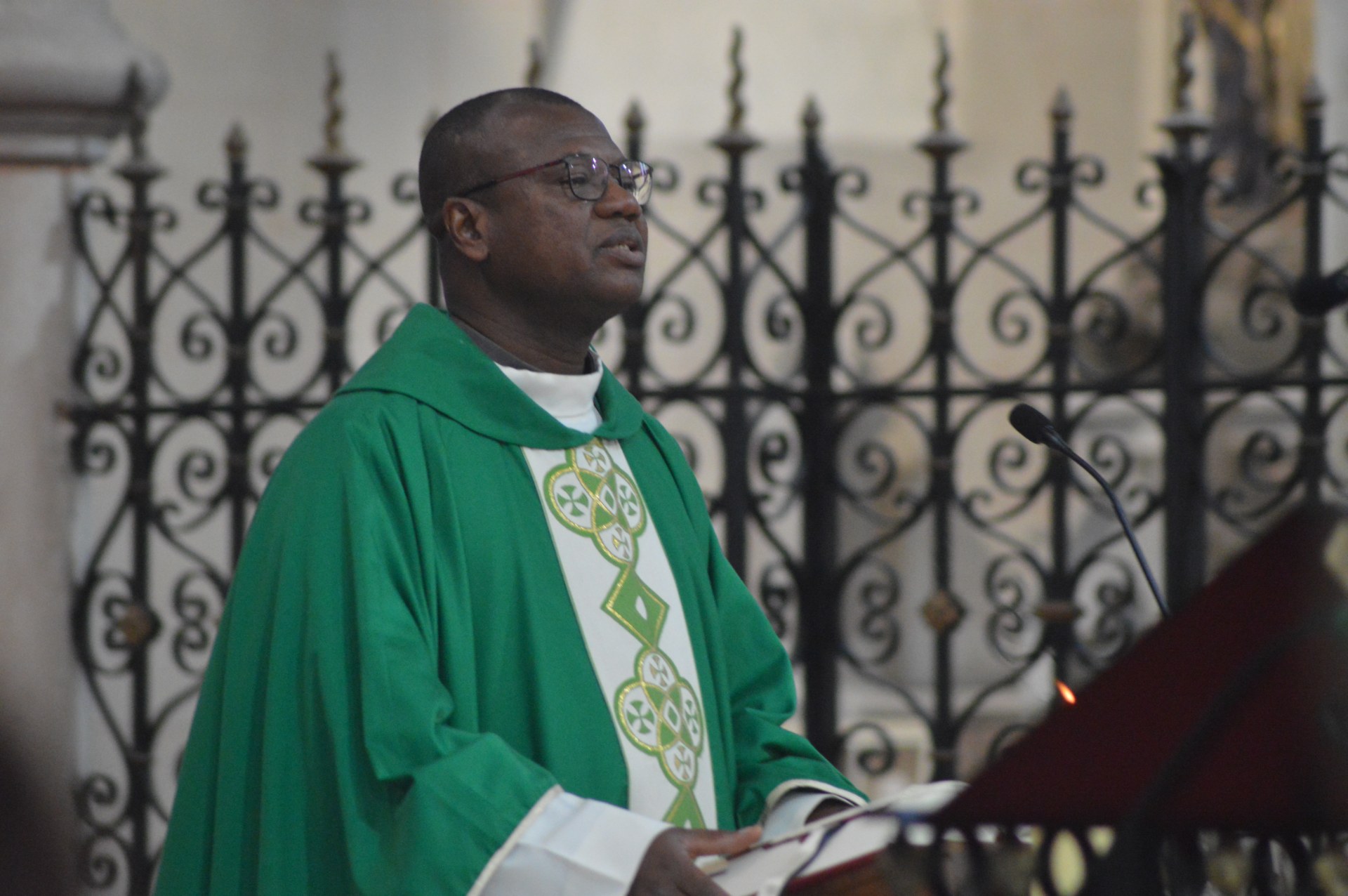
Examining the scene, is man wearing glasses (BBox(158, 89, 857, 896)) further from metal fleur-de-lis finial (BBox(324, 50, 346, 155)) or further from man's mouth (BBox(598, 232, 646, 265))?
metal fleur-de-lis finial (BBox(324, 50, 346, 155))

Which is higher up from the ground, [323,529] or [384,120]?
[384,120]

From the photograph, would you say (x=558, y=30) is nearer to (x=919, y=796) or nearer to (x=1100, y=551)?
(x=1100, y=551)

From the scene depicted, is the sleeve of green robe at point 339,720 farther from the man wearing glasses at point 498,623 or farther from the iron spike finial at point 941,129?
Result: the iron spike finial at point 941,129

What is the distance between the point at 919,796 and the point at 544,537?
66 centimetres

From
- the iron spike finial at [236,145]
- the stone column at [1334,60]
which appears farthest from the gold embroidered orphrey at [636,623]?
the stone column at [1334,60]

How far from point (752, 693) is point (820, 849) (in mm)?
665

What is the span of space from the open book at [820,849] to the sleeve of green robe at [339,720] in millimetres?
253

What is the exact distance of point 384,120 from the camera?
666 cm

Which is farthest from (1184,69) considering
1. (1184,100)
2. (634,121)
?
(634,121)

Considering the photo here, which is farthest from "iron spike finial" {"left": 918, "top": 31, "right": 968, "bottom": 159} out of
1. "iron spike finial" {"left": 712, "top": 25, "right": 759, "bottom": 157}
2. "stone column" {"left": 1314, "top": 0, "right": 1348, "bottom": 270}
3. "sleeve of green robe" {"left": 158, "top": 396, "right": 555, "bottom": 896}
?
"stone column" {"left": 1314, "top": 0, "right": 1348, "bottom": 270}

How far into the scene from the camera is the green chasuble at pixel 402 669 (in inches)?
82.5

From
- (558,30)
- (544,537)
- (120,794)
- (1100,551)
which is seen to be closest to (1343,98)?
(558,30)

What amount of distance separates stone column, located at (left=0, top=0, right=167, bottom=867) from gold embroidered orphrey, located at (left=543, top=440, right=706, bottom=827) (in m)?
2.49

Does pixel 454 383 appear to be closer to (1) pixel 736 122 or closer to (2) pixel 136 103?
(1) pixel 736 122
